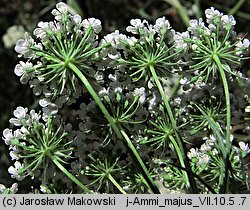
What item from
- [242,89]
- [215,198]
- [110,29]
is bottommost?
[215,198]

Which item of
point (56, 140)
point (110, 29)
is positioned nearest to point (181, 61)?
point (56, 140)

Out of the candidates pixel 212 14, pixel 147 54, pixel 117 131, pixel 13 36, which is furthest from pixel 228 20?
pixel 13 36

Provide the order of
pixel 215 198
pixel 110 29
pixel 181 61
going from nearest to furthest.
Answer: pixel 215 198 → pixel 181 61 → pixel 110 29

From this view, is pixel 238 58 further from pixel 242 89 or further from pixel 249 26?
pixel 249 26

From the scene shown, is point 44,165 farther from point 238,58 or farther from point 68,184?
point 238,58

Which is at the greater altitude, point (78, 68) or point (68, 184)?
point (78, 68)

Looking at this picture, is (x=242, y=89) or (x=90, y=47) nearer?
(x=90, y=47)

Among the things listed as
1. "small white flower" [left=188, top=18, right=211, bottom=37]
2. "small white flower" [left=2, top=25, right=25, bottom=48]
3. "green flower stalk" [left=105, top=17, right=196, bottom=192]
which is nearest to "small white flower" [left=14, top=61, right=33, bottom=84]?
"green flower stalk" [left=105, top=17, right=196, bottom=192]

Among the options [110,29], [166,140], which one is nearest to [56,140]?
[166,140]

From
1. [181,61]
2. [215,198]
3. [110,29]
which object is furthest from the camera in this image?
[110,29]
